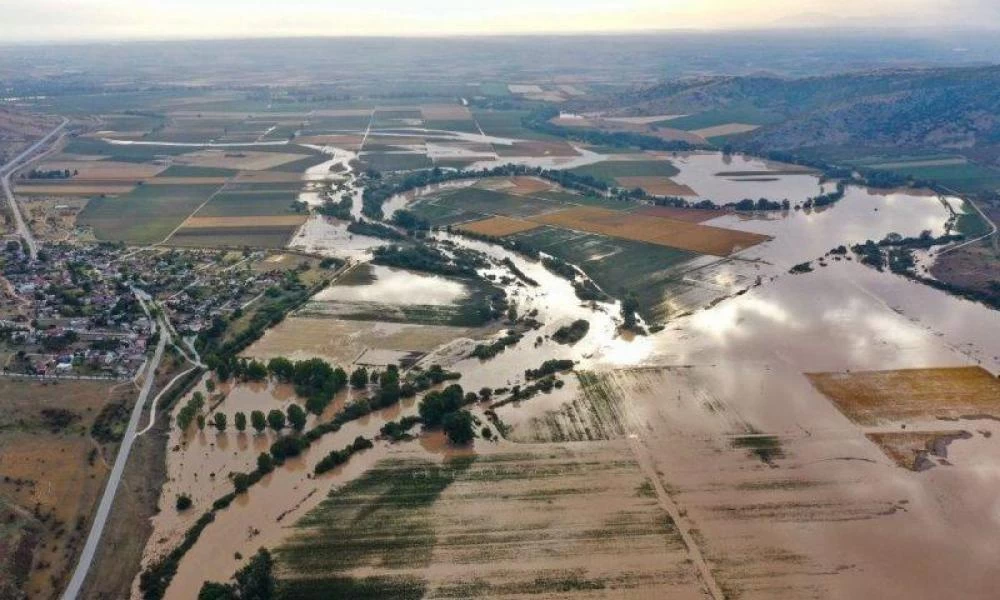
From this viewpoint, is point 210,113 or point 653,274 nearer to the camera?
point 653,274

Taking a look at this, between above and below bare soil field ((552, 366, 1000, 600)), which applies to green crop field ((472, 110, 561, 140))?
above

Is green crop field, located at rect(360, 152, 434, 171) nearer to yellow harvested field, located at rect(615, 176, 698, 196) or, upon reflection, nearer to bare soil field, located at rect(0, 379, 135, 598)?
yellow harvested field, located at rect(615, 176, 698, 196)

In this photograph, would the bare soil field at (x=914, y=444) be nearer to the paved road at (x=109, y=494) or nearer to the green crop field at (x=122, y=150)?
the paved road at (x=109, y=494)

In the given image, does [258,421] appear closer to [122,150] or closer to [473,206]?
[473,206]

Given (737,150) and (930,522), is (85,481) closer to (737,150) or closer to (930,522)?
(930,522)

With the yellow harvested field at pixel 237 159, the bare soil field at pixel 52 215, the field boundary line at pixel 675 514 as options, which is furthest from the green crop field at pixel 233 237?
the field boundary line at pixel 675 514

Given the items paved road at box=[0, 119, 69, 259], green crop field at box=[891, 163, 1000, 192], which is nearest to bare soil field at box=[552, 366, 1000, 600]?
paved road at box=[0, 119, 69, 259]

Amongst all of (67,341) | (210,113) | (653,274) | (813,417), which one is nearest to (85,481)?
(67,341)
